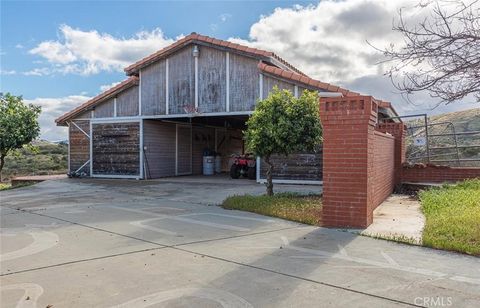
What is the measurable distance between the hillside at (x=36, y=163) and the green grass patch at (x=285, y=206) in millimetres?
17265

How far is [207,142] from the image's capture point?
2405 cm

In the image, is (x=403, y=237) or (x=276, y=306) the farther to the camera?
(x=403, y=237)

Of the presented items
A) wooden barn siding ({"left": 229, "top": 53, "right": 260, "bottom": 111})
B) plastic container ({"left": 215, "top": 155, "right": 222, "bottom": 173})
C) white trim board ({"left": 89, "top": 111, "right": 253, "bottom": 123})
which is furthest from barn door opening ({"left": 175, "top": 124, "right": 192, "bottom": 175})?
wooden barn siding ({"left": 229, "top": 53, "right": 260, "bottom": 111})

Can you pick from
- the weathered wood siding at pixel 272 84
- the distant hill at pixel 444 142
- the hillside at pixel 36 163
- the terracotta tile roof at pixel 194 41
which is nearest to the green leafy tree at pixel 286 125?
the distant hill at pixel 444 142

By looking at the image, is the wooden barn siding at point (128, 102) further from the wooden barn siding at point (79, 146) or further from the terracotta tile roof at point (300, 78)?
the terracotta tile roof at point (300, 78)

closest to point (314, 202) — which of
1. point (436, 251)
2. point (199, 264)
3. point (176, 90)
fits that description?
point (436, 251)

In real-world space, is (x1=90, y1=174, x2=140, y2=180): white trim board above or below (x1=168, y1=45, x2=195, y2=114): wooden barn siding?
below

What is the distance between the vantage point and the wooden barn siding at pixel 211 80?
16578mm

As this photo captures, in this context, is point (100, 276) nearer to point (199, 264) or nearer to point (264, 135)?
point (199, 264)

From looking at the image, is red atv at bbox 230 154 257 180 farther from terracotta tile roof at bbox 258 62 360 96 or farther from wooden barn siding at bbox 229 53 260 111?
terracotta tile roof at bbox 258 62 360 96

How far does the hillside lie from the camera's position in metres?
25.8

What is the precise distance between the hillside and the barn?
635 centimetres

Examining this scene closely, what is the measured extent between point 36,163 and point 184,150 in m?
13.4

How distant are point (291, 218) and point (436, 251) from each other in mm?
2850
